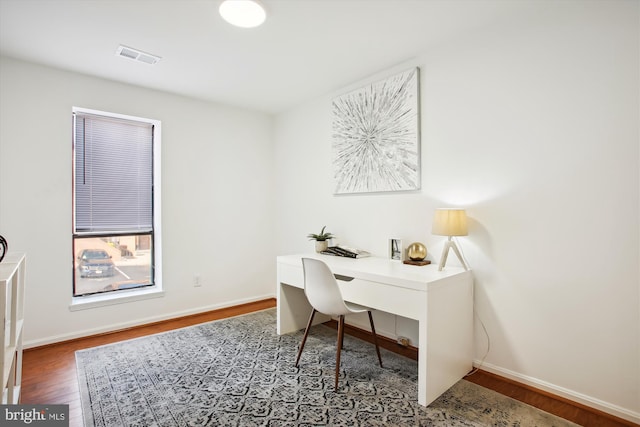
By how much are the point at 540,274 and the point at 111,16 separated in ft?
10.9

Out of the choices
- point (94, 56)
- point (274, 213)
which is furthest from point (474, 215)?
point (94, 56)

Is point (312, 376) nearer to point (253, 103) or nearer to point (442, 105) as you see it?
point (442, 105)

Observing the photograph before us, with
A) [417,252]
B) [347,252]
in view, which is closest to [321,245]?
[347,252]

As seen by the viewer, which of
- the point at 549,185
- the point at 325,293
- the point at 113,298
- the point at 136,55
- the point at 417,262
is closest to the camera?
the point at 549,185

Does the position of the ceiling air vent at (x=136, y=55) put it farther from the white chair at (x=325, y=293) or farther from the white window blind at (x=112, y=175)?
the white chair at (x=325, y=293)

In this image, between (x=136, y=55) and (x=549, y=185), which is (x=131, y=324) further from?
(x=549, y=185)

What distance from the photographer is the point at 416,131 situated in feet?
9.15

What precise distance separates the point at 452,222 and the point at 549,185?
0.62 m

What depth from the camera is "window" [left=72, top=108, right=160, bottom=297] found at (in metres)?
3.26

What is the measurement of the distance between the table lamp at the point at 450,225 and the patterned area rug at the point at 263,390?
885 mm

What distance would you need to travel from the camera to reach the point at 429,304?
2004 mm

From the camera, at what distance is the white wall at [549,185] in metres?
1.86

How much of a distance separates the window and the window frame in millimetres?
11

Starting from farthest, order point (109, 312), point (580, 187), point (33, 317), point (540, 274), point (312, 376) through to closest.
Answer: point (109, 312)
point (33, 317)
point (312, 376)
point (540, 274)
point (580, 187)
